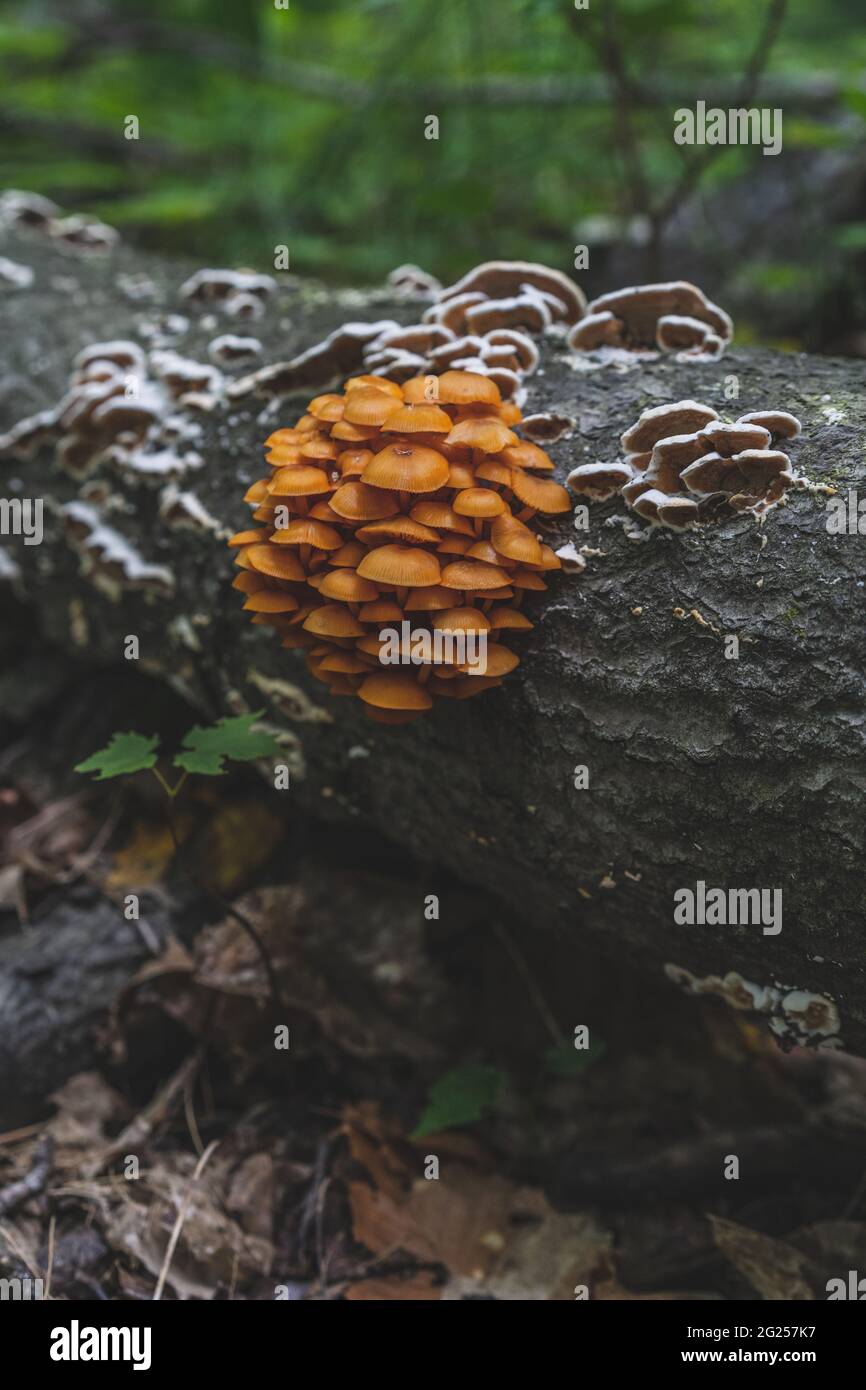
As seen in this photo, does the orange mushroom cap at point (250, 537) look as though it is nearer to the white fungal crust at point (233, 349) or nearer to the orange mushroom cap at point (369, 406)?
the orange mushroom cap at point (369, 406)

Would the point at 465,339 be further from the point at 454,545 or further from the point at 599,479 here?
the point at 454,545

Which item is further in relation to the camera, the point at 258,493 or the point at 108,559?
the point at 108,559

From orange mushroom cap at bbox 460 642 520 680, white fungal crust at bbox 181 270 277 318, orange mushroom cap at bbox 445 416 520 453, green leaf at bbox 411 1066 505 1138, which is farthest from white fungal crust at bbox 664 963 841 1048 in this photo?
white fungal crust at bbox 181 270 277 318

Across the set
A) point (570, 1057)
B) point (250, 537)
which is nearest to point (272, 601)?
point (250, 537)

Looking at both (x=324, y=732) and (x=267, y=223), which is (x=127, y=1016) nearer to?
(x=324, y=732)

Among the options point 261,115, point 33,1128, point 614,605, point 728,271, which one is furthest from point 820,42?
point 33,1128

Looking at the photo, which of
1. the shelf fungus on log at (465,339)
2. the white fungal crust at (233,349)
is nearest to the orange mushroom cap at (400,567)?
the shelf fungus on log at (465,339)
